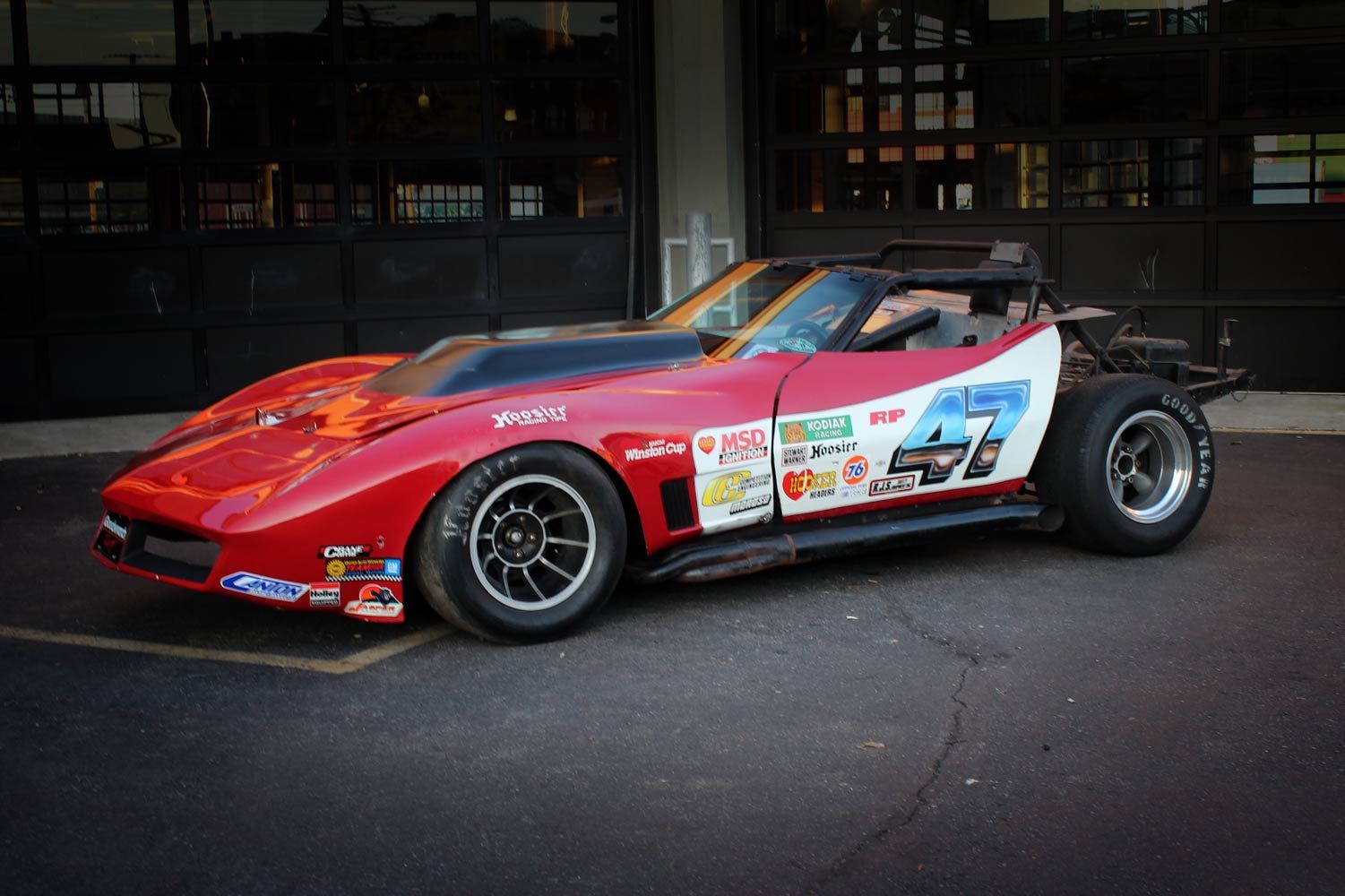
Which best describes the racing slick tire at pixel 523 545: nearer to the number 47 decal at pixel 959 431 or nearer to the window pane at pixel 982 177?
the number 47 decal at pixel 959 431

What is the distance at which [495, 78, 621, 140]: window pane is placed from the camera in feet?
35.7

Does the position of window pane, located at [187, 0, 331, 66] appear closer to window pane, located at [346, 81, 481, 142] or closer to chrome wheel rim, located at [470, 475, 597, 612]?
window pane, located at [346, 81, 481, 142]

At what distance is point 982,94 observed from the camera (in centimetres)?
1088

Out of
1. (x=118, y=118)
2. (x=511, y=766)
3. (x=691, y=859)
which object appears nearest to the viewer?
(x=691, y=859)

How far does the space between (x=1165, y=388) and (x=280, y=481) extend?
3.67 meters

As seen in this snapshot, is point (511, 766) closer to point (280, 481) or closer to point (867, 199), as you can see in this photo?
point (280, 481)

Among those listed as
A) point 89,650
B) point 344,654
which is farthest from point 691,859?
point 89,650

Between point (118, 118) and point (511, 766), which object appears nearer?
point (511, 766)

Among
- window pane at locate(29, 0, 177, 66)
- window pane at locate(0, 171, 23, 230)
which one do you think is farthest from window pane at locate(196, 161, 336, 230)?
window pane at locate(0, 171, 23, 230)

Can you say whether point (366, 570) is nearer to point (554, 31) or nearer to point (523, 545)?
point (523, 545)

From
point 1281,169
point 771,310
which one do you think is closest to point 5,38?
point 771,310

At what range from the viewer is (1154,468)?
6238mm

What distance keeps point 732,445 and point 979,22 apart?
21.8ft

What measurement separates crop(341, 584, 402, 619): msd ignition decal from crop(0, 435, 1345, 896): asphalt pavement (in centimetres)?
18
